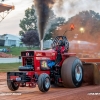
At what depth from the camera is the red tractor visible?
9.74 meters

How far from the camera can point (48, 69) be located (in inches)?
416

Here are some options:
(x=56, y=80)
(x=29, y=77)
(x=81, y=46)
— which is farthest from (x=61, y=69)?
(x=81, y=46)

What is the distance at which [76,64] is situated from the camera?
1089cm

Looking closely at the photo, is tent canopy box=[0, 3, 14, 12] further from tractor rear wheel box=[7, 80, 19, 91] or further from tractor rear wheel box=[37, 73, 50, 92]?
tractor rear wheel box=[37, 73, 50, 92]

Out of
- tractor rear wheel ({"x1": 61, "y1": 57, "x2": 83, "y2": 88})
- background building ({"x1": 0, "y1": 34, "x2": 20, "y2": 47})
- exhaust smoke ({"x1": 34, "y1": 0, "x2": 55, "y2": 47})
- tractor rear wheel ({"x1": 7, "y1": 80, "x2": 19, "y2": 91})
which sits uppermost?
background building ({"x1": 0, "y1": 34, "x2": 20, "y2": 47})

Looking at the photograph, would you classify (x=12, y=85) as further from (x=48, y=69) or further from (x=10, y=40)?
(x=10, y=40)

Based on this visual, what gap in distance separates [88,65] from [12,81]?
329 centimetres

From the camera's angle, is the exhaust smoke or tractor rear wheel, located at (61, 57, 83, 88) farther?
the exhaust smoke

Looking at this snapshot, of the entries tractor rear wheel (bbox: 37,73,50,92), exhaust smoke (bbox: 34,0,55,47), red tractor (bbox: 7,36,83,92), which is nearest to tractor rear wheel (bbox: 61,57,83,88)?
red tractor (bbox: 7,36,83,92)

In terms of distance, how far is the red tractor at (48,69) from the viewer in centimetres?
974

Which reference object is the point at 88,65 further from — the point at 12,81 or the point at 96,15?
the point at 96,15

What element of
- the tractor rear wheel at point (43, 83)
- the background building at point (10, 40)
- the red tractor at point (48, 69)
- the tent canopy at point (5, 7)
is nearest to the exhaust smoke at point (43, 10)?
the red tractor at point (48, 69)

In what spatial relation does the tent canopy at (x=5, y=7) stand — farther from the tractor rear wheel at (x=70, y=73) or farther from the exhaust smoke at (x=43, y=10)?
the tractor rear wheel at (x=70, y=73)

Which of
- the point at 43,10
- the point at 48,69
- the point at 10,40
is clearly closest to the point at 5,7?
the point at 43,10
